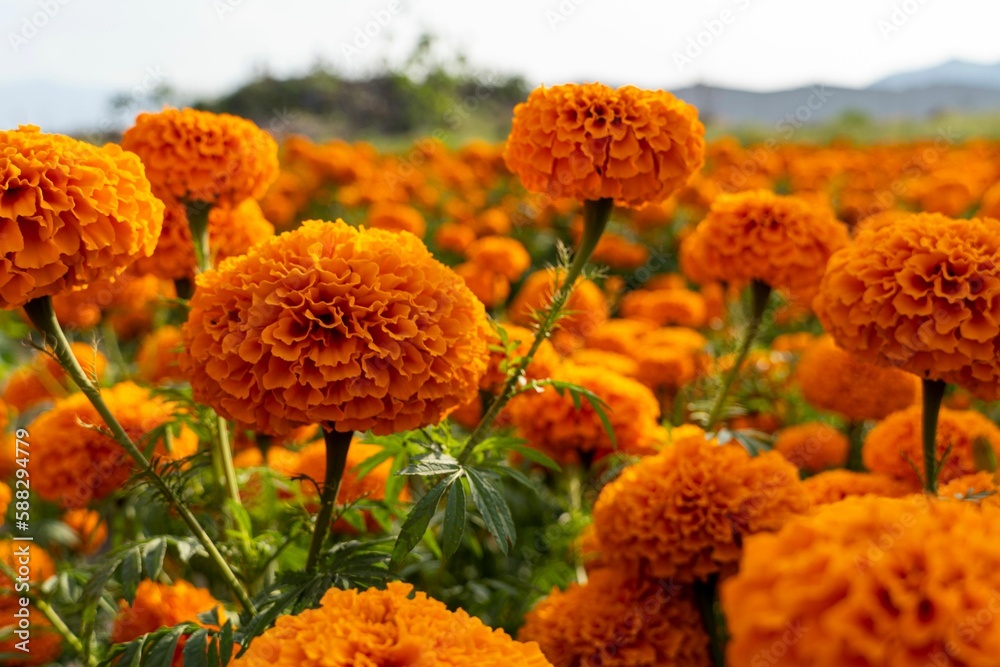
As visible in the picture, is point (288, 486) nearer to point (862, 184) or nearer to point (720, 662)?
point (720, 662)

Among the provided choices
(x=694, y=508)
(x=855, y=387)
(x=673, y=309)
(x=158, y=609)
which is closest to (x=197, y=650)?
(x=158, y=609)

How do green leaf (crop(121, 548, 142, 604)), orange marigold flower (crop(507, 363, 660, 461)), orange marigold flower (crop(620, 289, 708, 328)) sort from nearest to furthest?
green leaf (crop(121, 548, 142, 604)) → orange marigold flower (crop(507, 363, 660, 461)) → orange marigold flower (crop(620, 289, 708, 328))

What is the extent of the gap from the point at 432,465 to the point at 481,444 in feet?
0.72

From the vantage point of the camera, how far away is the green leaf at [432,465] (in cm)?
152

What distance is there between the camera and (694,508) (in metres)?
1.95

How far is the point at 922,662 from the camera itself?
837 millimetres

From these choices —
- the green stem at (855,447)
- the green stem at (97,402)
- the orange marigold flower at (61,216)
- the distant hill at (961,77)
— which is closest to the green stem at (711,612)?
the green stem at (97,402)

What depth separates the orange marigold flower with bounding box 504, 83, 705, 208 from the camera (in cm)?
184

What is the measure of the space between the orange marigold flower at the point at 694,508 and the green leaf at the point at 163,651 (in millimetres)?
1025

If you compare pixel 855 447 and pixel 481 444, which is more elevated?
pixel 481 444

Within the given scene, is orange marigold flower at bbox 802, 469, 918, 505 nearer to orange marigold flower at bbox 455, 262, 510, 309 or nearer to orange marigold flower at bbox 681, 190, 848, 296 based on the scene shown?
orange marigold flower at bbox 681, 190, 848, 296

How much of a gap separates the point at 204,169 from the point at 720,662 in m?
1.86

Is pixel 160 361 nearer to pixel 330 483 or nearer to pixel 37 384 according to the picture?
pixel 37 384

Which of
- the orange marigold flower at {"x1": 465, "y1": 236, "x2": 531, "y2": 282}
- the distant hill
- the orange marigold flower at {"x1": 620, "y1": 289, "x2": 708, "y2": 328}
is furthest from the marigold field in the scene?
the distant hill
